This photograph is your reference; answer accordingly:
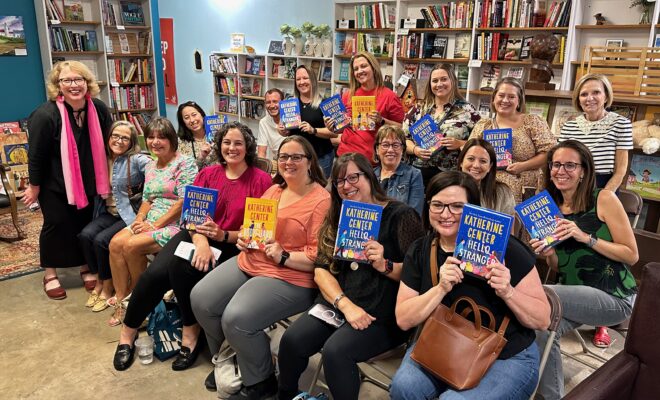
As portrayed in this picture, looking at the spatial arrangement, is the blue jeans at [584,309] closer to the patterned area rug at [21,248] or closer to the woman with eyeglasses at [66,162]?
the woman with eyeglasses at [66,162]

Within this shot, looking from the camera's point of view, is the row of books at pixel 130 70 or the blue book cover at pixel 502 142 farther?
the row of books at pixel 130 70

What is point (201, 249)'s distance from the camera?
2.64 meters

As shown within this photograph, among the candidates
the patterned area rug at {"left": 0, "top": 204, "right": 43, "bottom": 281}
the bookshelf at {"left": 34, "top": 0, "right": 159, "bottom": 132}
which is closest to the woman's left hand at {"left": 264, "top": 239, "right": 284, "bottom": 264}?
the patterned area rug at {"left": 0, "top": 204, "right": 43, "bottom": 281}

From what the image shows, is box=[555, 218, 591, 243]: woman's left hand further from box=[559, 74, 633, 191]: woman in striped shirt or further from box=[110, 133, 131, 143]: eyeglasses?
box=[110, 133, 131, 143]: eyeglasses

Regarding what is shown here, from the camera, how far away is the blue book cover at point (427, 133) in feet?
9.53

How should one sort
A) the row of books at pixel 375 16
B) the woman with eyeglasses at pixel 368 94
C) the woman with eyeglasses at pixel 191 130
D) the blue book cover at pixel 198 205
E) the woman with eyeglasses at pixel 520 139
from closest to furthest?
the blue book cover at pixel 198 205 < the woman with eyeglasses at pixel 520 139 < the woman with eyeglasses at pixel 368 94 < the woman with eyeglasses at pixel 191 130 < the row of books at pixel 375 16

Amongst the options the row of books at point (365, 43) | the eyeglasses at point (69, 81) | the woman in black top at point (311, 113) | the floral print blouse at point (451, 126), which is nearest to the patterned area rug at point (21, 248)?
the eyeglasses at point (69, 81)

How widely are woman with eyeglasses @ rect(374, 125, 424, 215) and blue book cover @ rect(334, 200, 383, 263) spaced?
0.74 m

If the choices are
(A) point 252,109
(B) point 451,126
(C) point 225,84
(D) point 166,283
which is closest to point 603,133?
(B) point 451,126

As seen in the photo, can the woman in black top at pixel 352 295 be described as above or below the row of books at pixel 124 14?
below

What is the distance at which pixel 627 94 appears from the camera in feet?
12.2

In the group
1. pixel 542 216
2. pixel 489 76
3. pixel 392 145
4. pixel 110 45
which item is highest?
pixel 110 45

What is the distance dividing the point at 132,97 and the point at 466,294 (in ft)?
19.7

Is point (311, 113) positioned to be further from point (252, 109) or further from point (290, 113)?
point (252, 109)
